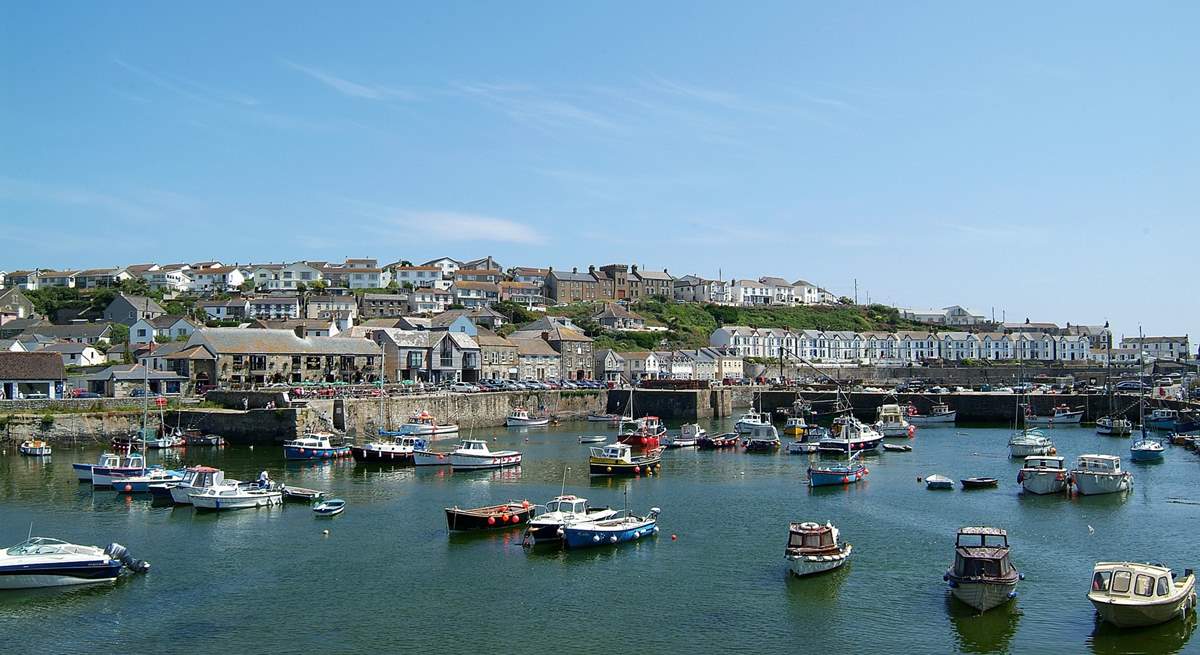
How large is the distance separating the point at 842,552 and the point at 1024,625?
643cm

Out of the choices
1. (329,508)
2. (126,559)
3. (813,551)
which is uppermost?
(329,508)

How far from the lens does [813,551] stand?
2997 cm

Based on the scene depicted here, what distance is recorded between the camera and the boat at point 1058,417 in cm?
7931

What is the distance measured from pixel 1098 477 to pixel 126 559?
3927 cm

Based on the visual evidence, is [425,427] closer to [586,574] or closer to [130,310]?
[586,574]

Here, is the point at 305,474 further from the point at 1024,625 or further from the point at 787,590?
the point at 1024,625

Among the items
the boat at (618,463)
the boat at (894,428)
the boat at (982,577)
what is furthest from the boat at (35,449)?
the boat at (894,428)

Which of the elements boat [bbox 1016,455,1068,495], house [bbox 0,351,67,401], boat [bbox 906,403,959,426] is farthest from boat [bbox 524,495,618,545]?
boat [bbox 906,403,959,426]

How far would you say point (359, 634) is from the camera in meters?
24.8

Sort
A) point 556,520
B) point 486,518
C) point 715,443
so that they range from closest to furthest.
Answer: point 556,520 → point 486,518 → point 715,443

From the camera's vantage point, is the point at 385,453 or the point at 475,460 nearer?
the point at 475,460

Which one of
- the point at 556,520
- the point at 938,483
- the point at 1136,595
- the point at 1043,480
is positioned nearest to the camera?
the point at 1136,595

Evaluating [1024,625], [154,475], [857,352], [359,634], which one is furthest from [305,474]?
[857,352]

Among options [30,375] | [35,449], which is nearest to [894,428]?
[35,449]
